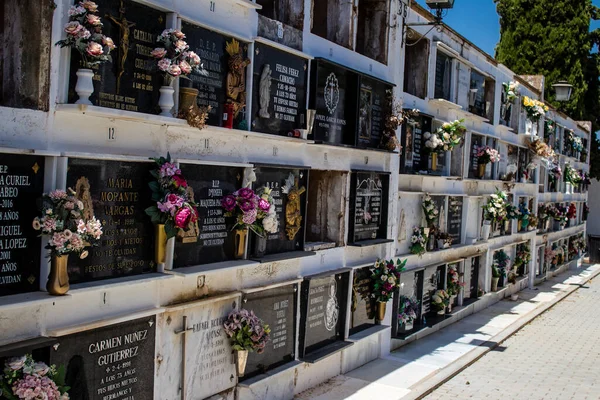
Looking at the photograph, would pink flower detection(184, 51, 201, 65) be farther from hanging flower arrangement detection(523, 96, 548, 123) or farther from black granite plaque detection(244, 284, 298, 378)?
hanging flower arrangement detection(523, 96, 548, 123)

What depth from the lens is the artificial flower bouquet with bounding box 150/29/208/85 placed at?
5637mm

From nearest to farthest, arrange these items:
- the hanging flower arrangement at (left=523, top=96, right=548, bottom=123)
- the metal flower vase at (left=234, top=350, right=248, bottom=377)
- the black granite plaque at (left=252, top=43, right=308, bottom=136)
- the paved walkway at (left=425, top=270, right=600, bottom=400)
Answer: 1. the metal flower vase at (left=234, top=350, right=248, bottom=377)
2. the black granite plaque at (left=252, top=43, right=308, bottom=136)
3. the paved walkway at (left=425, top=270, right=600, bottom=400)
4. the hanging flower arrangement at (left=523, top=96, right=548, bottom=123)

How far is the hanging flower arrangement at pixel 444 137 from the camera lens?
12344 mm

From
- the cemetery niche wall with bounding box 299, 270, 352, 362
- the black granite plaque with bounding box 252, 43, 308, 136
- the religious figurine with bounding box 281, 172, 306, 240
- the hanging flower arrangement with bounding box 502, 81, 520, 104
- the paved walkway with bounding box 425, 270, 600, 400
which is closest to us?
the black granite plaque with bounding box 252, 43, 308, 136

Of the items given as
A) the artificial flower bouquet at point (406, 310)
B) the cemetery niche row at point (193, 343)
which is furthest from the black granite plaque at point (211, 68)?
the artificial flower bouquet at point (406, 310)

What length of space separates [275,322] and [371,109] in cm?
381

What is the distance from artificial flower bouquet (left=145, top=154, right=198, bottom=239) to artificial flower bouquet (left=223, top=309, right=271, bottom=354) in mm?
1521

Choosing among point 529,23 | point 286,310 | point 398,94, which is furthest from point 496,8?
point 286,310

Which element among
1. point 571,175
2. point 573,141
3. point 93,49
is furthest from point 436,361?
point 573,141

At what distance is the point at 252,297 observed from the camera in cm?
745

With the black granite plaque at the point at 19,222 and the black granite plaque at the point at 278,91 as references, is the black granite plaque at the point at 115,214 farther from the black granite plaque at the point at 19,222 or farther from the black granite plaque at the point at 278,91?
the black granite plaque at the point at 278,91

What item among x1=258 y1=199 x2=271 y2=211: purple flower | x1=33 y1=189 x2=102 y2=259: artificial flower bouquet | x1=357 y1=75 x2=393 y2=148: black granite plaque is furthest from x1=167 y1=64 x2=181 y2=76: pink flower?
x1=357 y1=75 x2=393 y2=148: black granite plaque

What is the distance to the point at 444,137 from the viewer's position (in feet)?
41.2

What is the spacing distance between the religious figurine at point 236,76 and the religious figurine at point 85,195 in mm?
2101
